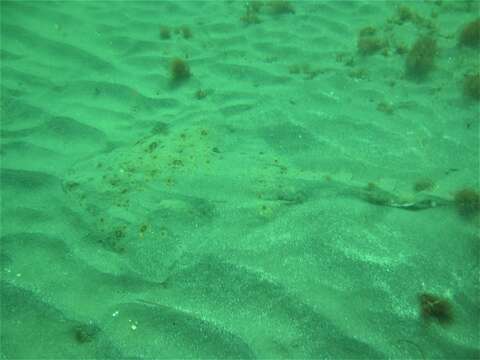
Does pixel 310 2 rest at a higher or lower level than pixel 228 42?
higher

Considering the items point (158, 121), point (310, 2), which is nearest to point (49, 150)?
point (158, 121)

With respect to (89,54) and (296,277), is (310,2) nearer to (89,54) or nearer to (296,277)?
(89,54)

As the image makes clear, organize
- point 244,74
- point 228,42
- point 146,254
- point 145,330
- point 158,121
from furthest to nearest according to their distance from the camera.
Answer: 1. point 228,42
2. point 244,74
3. point 158,121
4. point 146,254
5. point 145,330

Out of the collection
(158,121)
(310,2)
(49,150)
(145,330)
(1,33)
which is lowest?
(145,330)

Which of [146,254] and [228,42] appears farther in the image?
[228,42]

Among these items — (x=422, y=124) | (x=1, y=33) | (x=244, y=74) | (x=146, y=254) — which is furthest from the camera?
(x=1, y=33)

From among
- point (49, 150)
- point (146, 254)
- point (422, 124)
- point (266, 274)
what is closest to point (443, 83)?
point (422, 124)
